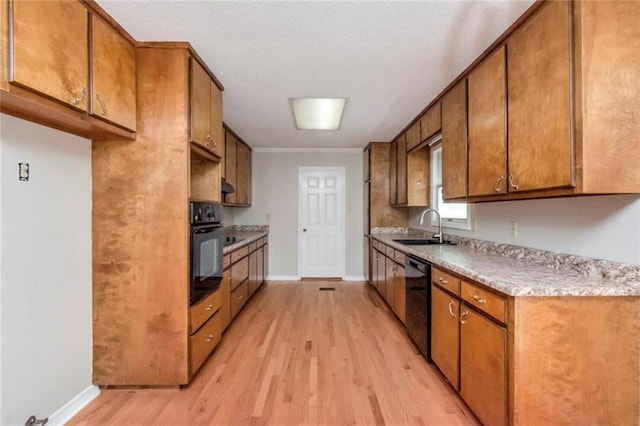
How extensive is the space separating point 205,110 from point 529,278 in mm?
2419

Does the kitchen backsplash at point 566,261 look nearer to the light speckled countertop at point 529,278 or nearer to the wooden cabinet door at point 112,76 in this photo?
the light speckled countertop at point 529,278

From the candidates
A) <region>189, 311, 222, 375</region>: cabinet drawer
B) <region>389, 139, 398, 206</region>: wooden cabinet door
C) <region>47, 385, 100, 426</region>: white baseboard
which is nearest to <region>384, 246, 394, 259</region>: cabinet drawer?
<region>389, 139, 398, 206</region>: wooden cabinet door

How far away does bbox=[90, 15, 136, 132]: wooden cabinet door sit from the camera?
1.77 meters

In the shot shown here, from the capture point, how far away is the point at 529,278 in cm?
165

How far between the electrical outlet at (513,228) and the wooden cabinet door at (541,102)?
1.90 ft

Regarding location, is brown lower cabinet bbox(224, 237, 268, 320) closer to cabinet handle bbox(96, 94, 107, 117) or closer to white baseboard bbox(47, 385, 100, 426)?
white baseboard bbox(47, 385, 100, 426)

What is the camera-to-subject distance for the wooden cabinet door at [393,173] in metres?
4.70

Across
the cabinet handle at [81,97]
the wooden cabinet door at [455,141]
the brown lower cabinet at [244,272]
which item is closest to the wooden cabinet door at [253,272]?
the brown lower cabinet at [244,272]

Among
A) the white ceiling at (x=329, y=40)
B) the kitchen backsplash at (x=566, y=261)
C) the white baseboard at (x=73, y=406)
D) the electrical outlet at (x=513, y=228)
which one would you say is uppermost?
the white ceiling at (x=329, y=40)

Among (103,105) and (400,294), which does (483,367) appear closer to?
(400,294)

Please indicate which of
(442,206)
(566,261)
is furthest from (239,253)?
(566,261)

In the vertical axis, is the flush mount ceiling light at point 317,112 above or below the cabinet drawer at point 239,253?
above

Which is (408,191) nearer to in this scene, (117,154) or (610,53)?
(610,53)

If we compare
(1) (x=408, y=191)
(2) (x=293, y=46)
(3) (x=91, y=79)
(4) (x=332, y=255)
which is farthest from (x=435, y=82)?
(4) (x=332, y=255)
